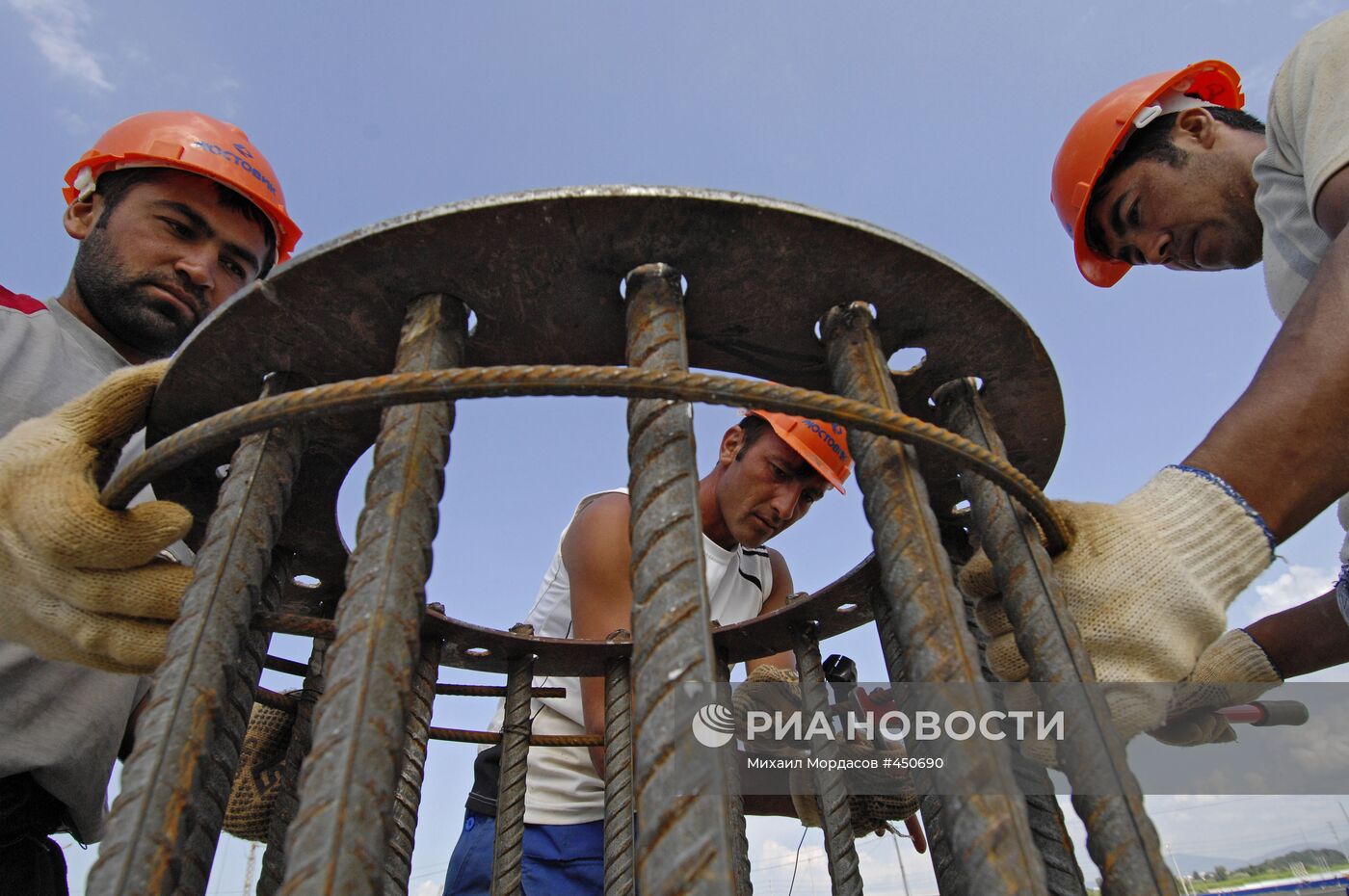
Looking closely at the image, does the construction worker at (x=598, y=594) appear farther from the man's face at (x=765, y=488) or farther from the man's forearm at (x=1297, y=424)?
the man's forearm at (x=1297, y=424)

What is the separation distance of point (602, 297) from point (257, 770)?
233 cm

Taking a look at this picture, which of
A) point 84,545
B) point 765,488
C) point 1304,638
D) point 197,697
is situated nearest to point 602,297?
point 197,697

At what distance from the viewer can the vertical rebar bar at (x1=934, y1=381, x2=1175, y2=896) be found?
53.2 inches

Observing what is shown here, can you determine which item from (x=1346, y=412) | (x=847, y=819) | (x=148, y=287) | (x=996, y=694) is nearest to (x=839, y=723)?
(x=847, y=819)

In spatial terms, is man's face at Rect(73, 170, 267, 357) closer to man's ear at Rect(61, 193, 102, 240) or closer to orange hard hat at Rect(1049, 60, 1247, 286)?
man's ear at Rect(61, 193, 102, 240)

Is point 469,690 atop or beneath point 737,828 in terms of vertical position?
atop

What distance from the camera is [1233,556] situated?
1.61 m

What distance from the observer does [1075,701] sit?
149cm

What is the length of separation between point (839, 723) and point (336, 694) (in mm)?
2337

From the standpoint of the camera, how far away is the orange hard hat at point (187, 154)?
3.29 meters

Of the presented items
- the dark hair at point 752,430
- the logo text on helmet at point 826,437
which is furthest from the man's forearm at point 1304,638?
the dark hair at point 752,430

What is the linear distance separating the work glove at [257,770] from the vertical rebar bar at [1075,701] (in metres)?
2.46

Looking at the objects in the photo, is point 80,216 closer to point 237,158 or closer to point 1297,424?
point 237,158

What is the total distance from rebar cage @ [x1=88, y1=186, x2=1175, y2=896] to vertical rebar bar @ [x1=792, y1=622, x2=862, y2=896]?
16.0 inches
